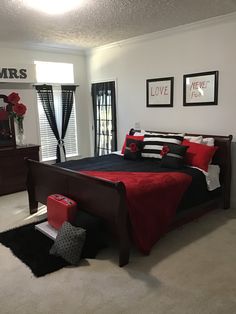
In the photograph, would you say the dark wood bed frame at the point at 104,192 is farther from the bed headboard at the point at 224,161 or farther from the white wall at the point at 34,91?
the white wall at the point at 34,91

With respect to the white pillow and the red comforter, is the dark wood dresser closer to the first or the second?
the red comforter

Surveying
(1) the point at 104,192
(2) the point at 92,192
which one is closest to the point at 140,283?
(1) the point at 104,192

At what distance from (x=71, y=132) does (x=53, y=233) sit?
329cm

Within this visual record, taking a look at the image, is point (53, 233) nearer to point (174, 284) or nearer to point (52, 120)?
point (174, 284)

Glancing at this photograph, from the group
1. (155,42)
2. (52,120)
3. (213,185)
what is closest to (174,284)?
(213,185)

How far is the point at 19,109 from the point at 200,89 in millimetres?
2946

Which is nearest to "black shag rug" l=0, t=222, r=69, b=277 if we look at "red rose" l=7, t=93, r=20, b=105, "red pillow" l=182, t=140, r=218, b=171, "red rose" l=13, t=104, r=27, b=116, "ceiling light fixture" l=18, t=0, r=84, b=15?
"red pillow" l=182, t=140, r=218, b=171

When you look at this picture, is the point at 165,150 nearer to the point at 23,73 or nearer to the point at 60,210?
the point at 60,210

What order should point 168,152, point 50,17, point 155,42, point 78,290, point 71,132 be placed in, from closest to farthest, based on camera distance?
1. point 78,290
2. point 50,17
3. point 168,152
4. point 155,42
5. point 71,132

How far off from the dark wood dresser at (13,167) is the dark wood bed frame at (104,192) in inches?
40.2

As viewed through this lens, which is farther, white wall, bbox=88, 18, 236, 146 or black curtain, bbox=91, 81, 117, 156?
black curtain, bbox=91, 81, 117, 156

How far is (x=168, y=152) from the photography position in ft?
12.8

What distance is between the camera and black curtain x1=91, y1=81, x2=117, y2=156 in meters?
5.64

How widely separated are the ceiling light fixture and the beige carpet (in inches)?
104
